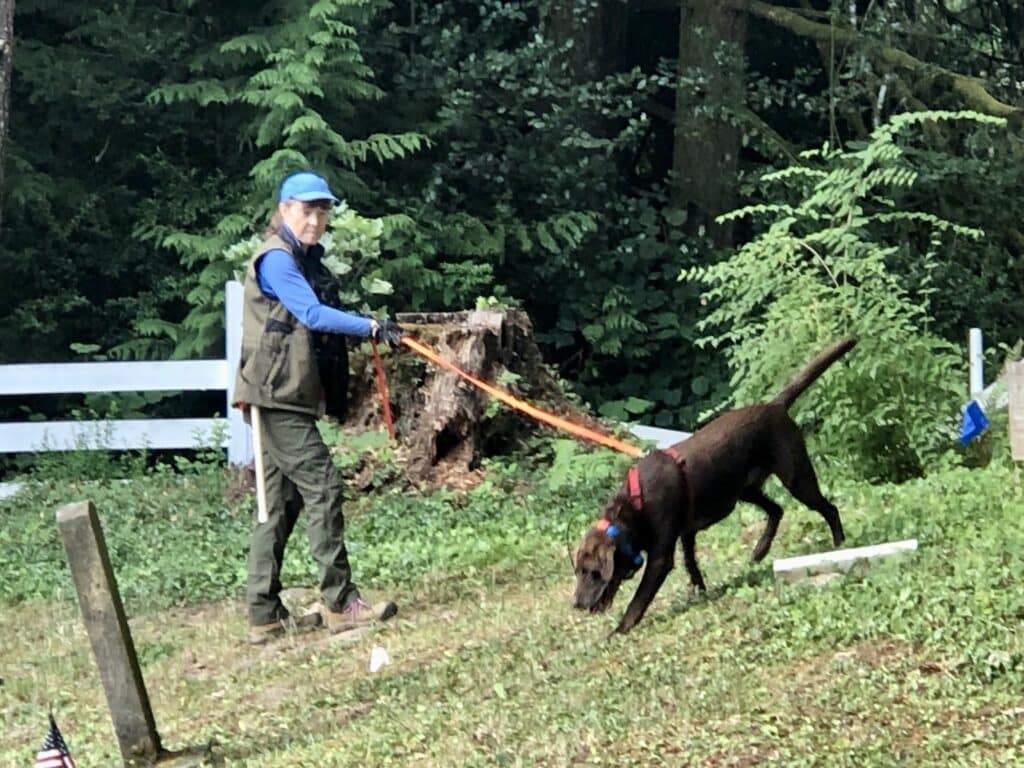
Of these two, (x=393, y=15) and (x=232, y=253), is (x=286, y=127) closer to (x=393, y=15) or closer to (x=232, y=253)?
(x=232, y=253)

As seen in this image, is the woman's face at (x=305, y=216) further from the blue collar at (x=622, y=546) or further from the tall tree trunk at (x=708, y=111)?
the tall tree trunk at (x=708, y=111)

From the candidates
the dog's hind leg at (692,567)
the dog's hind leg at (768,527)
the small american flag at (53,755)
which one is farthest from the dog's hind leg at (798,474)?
the small american flag at (53,755)

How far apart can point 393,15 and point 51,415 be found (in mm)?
5651

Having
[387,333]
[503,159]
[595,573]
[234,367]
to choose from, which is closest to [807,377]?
[595,573]

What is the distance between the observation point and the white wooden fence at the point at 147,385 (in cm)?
1155

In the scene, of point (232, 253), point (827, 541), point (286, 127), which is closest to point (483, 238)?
point (286, 127)

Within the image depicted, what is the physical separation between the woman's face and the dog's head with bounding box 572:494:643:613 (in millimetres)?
2030

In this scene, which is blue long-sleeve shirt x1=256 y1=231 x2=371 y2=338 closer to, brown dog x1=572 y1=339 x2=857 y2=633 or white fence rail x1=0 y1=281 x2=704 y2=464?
brown dog x1=572 y1=339 x2=857 y2=633

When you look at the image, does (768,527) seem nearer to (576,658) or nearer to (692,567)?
(692,567)

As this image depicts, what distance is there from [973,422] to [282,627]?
4079 mm

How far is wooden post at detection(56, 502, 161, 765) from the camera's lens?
4.70 m

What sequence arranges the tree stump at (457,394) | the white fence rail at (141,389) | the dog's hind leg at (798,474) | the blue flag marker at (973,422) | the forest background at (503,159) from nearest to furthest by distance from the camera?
the dog's hind leg at (798,474)
the blue flag marker at (973,422)
the tree stump at (457,394)
the white fence rail at (141,389)
the forest background at (503,159)

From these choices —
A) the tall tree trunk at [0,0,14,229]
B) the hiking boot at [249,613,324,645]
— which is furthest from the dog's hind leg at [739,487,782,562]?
the tall tree trunk at [0,0,14,229]

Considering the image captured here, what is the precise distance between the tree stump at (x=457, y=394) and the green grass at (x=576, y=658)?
1.32m
